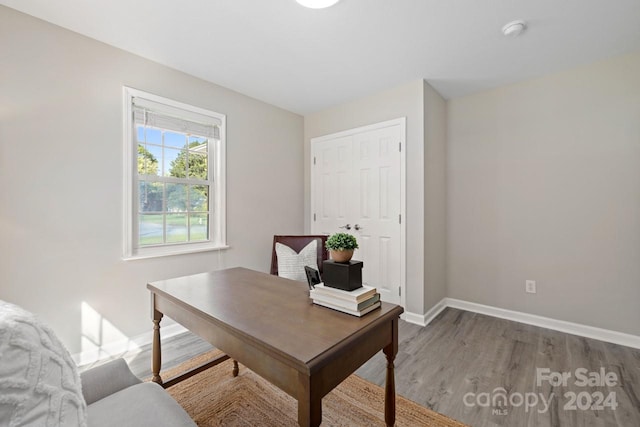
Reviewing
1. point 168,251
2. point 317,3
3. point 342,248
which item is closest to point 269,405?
point 342,248

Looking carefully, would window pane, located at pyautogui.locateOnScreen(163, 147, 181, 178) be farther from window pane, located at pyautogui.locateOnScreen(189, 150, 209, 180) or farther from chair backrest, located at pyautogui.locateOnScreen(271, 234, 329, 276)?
chair backrest, located at pyautogui.locateOnScreen(271, 234, 329, 276)

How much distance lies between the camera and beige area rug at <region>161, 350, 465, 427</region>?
1.56 metres

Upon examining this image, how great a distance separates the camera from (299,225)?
394cm

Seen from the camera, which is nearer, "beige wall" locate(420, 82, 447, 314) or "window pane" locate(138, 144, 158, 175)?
"window pane" locate(138, 144, 158, 175)

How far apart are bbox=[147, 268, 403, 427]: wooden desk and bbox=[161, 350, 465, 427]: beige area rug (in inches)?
11.2

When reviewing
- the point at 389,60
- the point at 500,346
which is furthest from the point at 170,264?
the point at 500,346

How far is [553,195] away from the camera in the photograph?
277 centimetres

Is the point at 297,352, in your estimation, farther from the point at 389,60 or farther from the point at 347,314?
the point at 389,60

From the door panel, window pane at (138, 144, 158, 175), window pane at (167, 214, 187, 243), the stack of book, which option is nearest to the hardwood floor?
the door panel

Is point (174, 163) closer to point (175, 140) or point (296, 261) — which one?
point (175, 140)

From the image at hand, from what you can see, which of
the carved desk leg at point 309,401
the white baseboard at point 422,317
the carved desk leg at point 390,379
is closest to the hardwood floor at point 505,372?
the white baseboard at point 422,317

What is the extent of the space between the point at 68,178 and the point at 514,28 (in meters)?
3.45

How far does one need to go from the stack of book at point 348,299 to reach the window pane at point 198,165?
2154 mm

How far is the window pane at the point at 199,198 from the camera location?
2.86 metres
